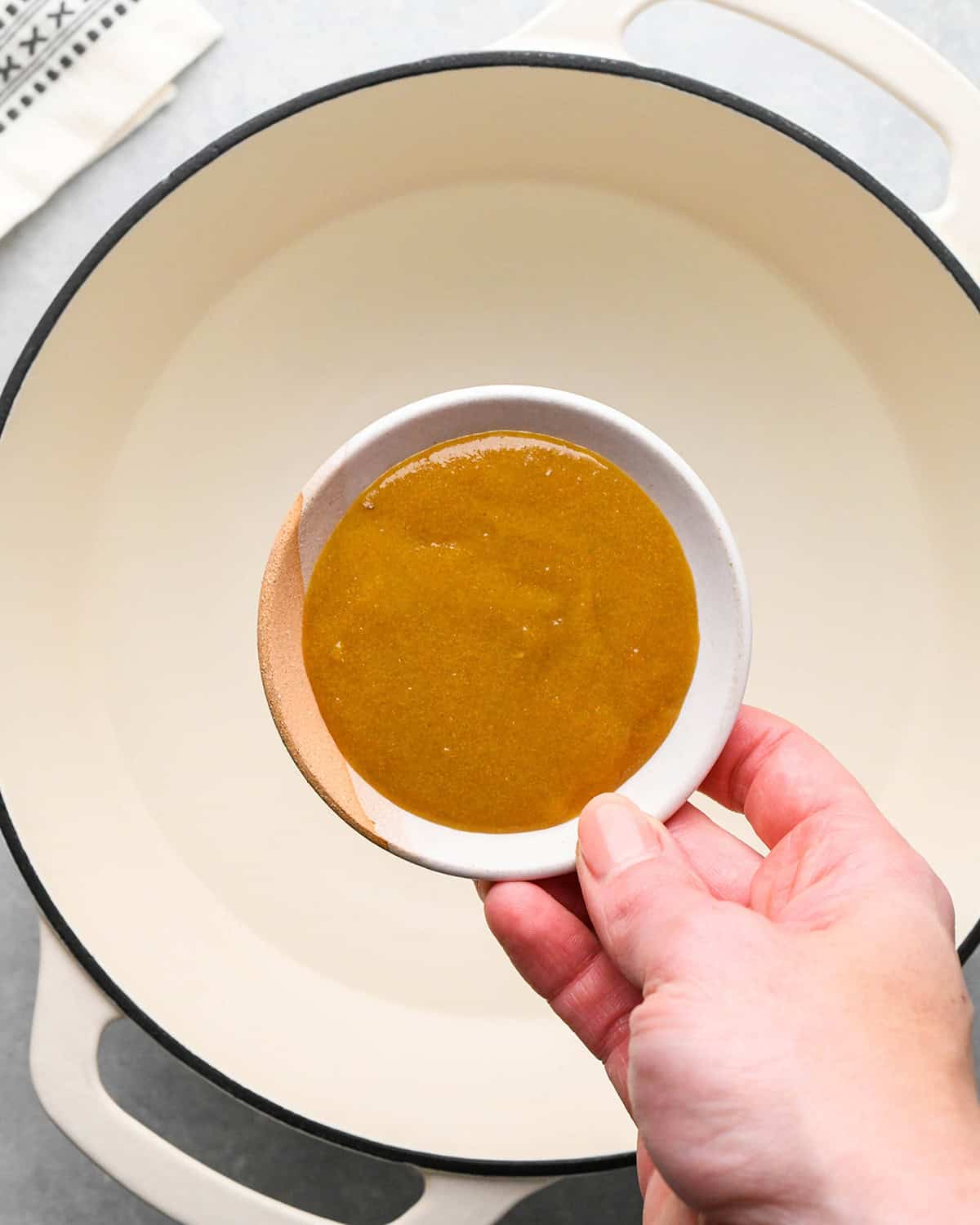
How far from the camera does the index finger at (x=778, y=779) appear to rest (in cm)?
100

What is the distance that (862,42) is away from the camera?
3.42ft

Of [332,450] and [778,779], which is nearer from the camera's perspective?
[778,779]

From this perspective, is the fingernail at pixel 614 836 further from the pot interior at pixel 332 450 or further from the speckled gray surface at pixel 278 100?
the speckled gray surface at pixel 278 100

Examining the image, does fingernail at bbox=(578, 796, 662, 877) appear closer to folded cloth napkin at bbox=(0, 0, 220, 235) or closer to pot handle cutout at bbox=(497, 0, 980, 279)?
pot handle cutout at bbox=(497, 0, 980, 279)

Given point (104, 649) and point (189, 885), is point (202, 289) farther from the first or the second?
point (189, 885)

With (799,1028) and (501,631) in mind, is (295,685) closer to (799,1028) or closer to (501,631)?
(501,631)

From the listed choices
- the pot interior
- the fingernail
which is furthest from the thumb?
the pot interior

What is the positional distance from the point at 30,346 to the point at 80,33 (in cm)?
47

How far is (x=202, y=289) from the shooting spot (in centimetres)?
120

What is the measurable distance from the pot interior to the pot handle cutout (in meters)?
0.13

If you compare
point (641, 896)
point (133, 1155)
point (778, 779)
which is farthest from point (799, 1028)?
point (133, 1155)

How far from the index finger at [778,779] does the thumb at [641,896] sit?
147mm

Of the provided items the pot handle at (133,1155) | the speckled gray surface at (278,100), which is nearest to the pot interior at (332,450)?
the pot handle at (133,1155)

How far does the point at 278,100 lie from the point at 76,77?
0.24m
